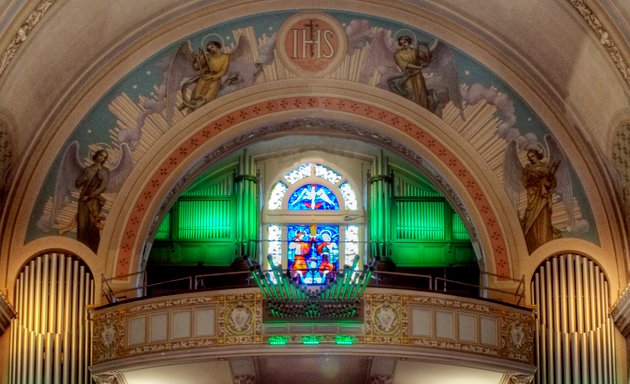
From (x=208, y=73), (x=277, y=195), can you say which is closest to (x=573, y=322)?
(x=277, y=195)

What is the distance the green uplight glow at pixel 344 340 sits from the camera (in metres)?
29.9

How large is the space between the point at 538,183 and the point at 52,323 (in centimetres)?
881

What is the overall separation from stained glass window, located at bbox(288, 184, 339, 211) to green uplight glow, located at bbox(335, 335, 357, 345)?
5.79 m

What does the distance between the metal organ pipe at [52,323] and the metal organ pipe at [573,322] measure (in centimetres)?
777

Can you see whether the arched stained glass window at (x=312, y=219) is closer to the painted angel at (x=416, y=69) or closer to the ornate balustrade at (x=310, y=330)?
the painted angel at (x=416, y=69)

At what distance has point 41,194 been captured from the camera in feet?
105

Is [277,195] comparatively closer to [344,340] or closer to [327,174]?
[327,174]

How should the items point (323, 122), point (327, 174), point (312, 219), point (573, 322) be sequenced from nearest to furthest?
point (573, 322)
point (323, 122)
point (312, 219)
point (327, 174)

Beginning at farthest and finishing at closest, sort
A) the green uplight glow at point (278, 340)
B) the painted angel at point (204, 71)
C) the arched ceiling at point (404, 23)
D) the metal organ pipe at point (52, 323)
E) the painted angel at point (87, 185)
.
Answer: the painted angel at point (204, 71)
the painted angel at point (87, 185)
the metal organ pipe at point (52, 323)
the arched ceiling at point (404, 23)
the green uplight glow at point (278, 340)

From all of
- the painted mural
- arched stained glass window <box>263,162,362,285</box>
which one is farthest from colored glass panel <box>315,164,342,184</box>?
the painted mural

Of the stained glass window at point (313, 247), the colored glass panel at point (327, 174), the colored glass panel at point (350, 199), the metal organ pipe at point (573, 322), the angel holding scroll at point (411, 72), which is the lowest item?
the metal organ pipe at point (573, 322)

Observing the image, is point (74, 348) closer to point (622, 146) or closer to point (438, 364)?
point (438, 364)

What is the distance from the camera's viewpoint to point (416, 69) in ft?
108

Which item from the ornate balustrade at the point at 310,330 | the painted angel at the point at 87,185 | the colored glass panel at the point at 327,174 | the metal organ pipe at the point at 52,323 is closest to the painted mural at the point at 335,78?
the painted angel at the point at 87,185
